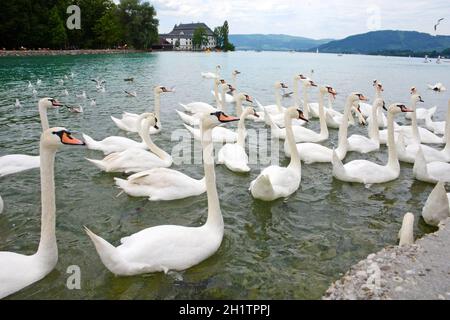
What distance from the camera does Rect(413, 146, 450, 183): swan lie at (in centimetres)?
803

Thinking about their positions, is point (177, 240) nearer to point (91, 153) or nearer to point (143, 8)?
point (91, 153)

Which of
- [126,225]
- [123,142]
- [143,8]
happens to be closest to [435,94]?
[123,142]

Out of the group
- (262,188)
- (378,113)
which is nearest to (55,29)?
(378,113)

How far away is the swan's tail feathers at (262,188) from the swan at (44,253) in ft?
10.7

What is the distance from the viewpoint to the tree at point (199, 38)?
508 ft

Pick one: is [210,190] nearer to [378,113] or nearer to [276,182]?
[276,182]

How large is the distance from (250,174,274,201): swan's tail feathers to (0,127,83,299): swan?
129 inches

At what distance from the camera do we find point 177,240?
458cm

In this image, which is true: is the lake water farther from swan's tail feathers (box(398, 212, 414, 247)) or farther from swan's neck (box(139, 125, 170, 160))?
swan's neck (box(139, 125, 170, 160))

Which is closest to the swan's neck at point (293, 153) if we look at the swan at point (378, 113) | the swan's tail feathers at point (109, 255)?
the swan's tail feathers at point (109, 255)

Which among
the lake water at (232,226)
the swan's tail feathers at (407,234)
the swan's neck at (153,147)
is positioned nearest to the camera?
the lake water at (232,226)

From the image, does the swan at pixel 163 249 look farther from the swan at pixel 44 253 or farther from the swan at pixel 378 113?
the swan at pixel 378 113

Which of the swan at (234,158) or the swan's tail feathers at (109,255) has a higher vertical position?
the swan at (234,158)

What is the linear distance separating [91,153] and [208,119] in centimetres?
554
